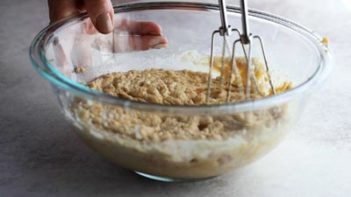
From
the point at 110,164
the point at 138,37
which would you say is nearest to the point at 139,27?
the point at 138,37

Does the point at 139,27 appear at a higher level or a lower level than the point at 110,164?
higher

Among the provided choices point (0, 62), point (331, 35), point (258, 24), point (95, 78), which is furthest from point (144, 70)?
point (331, 35)

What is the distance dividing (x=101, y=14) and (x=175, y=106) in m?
0.30

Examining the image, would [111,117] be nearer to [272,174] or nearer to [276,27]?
[272,174]

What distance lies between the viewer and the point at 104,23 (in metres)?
0.89

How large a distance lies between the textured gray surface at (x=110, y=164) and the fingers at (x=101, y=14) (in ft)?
0.48

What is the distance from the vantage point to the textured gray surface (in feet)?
2.45

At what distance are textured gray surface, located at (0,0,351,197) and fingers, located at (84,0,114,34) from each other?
5.7 inches

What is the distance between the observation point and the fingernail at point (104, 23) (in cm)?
88

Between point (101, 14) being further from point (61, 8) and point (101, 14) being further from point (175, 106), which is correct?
point (175, 106)

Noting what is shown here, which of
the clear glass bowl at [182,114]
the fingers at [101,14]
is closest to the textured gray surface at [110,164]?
the clear glass bowl at [182,114]

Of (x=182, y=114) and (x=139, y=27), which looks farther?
(x=139, y=27)

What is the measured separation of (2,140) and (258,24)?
1.37 feet

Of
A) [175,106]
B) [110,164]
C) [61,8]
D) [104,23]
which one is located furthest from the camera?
[61,8]
